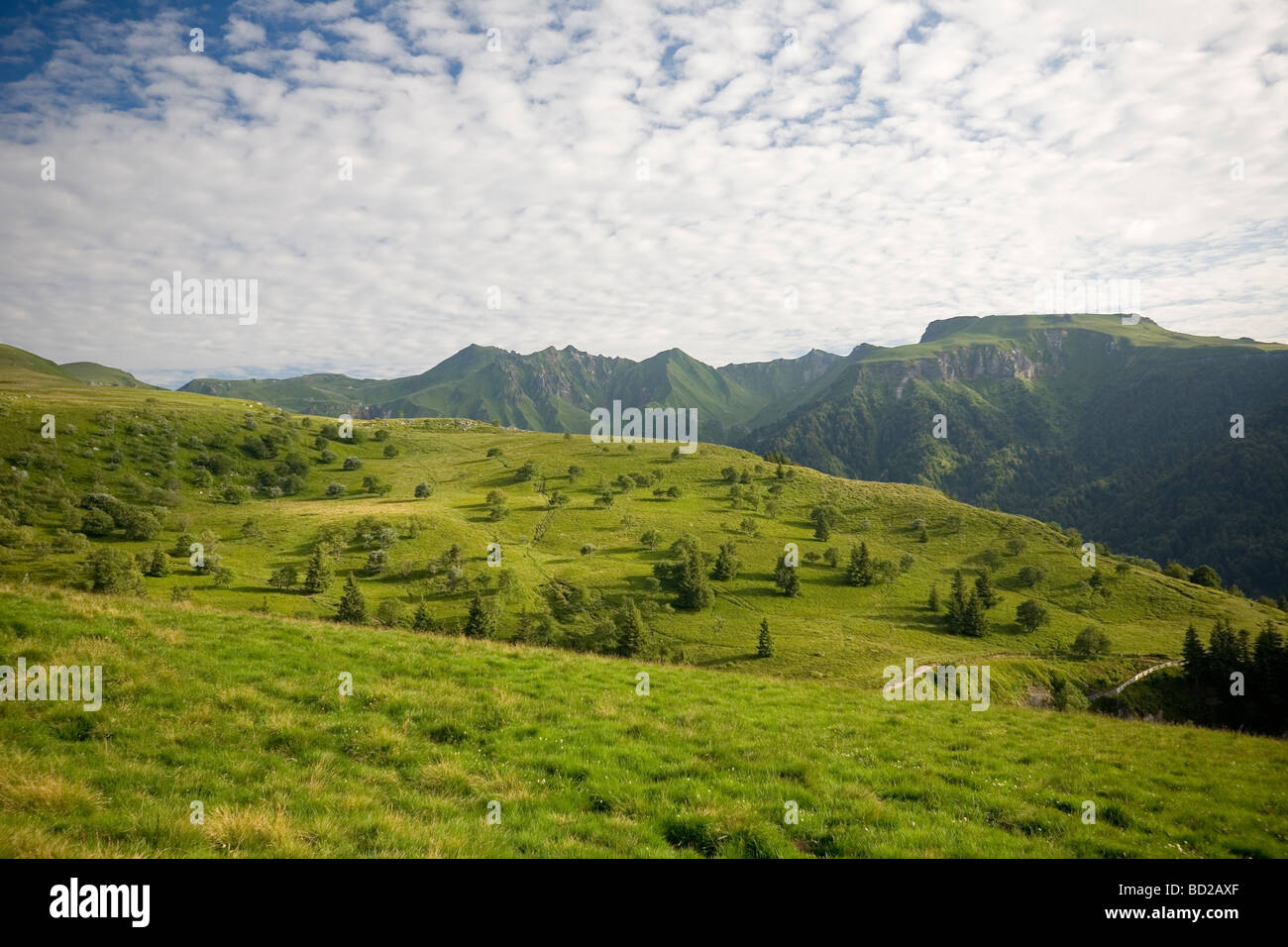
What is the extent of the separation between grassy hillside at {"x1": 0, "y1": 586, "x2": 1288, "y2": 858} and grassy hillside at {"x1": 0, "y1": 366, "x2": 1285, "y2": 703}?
4580 centimetres

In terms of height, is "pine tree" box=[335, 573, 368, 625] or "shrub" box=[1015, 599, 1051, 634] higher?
"pine tree" box=[335, 573, 368, 625]

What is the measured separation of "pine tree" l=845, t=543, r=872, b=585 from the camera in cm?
10131

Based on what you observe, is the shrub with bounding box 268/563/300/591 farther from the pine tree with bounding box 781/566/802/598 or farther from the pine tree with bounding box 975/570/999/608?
the pine tree with bounding box 975/570/999/608

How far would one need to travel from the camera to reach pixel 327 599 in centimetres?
7319

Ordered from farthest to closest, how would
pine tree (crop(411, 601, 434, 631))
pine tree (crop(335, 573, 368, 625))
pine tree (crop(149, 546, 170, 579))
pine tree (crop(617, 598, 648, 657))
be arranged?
1. pine tree (crop(149, 546, 170, 579))
2. pine tree (crop(617, 598, 648, 657))
3. pine tree (crop(335, 573, 368, 625))
4. pine tree (crop(411, 601, 434, 631))

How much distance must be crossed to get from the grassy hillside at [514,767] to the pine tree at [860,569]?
280 feet

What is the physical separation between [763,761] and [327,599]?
7554 centimetres

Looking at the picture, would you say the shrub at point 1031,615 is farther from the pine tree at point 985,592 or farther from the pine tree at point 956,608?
the pine tree at point 956,608

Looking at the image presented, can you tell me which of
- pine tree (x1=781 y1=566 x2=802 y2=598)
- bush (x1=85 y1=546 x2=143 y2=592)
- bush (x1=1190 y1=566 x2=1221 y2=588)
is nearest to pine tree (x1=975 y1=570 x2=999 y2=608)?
pine tree (x1=781 y1=566 x2=802 y2=598)

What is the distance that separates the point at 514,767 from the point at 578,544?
9931 centimetres

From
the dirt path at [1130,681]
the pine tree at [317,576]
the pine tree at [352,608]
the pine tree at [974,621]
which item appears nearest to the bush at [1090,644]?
the dirt path at [1130,681]

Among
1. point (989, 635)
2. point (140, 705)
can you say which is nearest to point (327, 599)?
point (140, 705)

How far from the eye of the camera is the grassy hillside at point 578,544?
74.6 m
